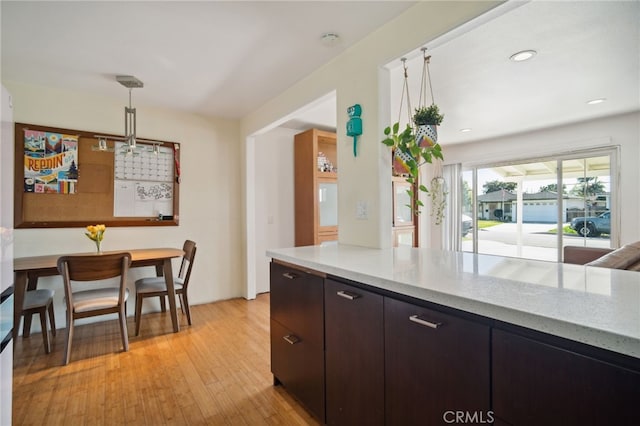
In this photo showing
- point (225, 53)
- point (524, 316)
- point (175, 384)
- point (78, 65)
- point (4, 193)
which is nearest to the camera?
point (524, 316)

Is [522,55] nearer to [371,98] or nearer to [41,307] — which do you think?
[371,98]

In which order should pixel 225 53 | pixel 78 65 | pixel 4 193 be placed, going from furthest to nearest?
pixel 78 65
pixel 225 53
pixel 4 193

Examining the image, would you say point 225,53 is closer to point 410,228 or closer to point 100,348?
point 100,348

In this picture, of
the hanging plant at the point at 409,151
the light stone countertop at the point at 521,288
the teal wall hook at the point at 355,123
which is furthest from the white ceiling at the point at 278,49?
the light stone countertop at the point at 521,288

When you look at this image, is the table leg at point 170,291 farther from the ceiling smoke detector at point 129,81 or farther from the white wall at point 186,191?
the ceiling smoke detector at point 129,81

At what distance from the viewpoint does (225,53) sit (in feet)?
7.64

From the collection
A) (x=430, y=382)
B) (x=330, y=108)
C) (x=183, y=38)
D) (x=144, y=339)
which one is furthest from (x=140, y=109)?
(x=430, y=382)

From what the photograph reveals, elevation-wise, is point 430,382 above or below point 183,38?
below

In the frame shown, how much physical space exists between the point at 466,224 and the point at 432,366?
5.47 m

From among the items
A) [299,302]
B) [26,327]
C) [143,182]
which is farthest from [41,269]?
[299,302]

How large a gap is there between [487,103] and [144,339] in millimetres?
4327

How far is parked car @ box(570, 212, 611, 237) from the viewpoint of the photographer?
4145 millimetres

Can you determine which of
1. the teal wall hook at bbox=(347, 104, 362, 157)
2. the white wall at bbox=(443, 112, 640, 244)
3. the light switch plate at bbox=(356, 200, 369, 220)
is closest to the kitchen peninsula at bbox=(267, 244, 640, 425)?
the light switch plate at bbox=(356, 200, 369, 220)

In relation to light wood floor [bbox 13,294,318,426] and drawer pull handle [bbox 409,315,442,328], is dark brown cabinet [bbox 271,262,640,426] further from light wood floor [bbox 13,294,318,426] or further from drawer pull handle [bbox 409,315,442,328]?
light wood floor [bbox 13,294,318,426]
